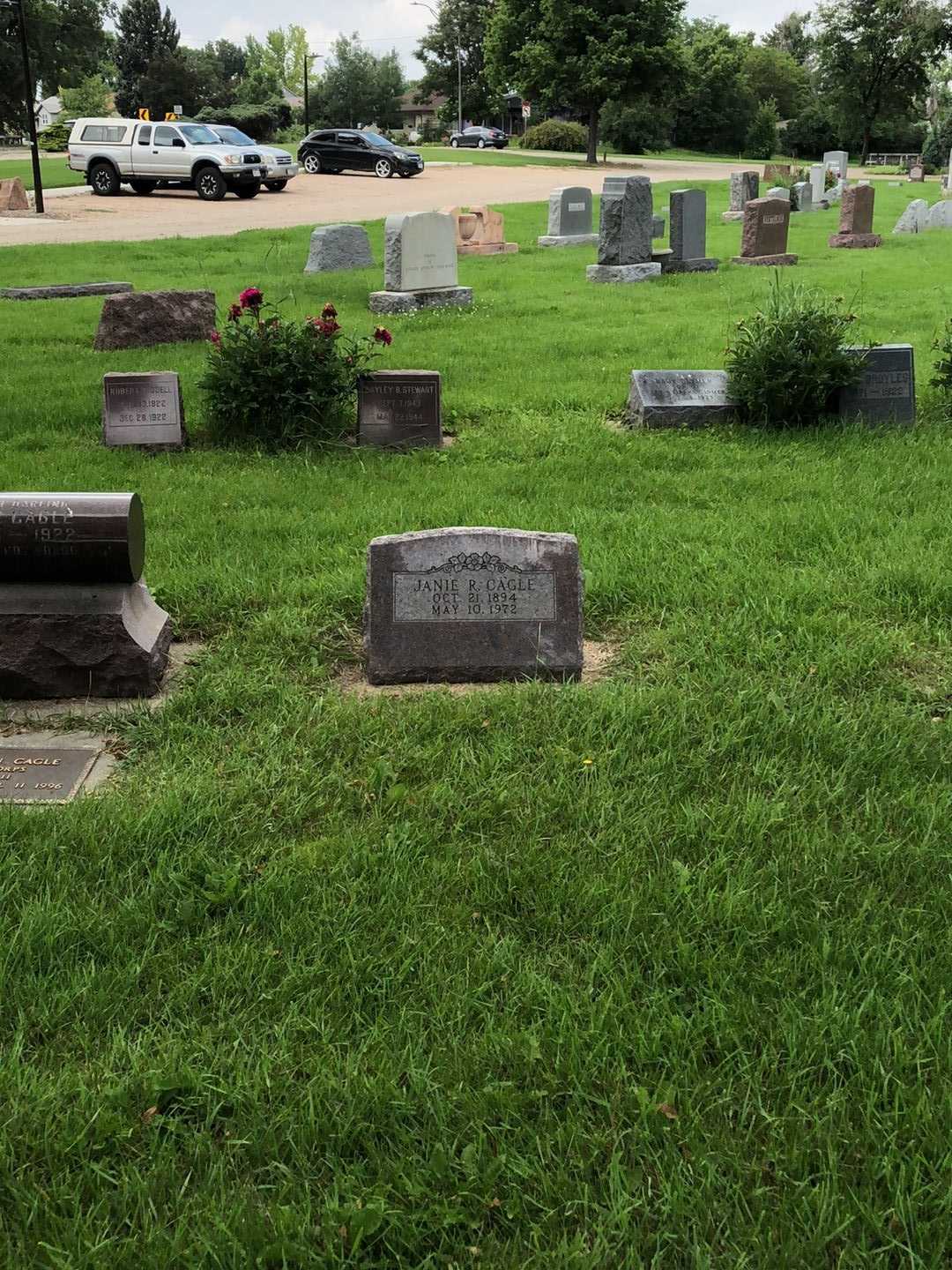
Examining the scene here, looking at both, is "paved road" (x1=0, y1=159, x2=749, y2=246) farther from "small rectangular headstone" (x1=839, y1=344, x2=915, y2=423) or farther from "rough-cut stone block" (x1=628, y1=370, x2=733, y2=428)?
"small rectangular headstone" (x1=839, y1=344, x2=915, y2=423)

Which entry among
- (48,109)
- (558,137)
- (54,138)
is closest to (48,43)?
(54,138)

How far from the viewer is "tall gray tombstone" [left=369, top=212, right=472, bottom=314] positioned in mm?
13414

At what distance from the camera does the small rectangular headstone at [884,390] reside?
773cm

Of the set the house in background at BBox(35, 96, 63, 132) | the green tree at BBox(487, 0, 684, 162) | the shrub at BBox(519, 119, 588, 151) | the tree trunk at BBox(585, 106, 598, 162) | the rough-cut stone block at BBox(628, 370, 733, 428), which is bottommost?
the rough-cut stone block at BBox(628, 370, 733, 428)

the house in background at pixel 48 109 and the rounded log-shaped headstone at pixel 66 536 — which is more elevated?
the house in background at pixel 48 109

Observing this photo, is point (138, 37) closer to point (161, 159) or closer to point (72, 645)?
point (161, 159)

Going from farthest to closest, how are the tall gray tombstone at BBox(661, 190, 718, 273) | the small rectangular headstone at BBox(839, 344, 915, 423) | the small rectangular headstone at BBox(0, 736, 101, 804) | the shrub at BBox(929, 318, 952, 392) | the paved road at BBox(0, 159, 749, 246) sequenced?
the paved road at BBox(0, 159, 749, 246) < the tall gray tombstone at BBox(661, 190, 718, 273) < the shrub at BBox(929, 318, 952, 392) < the small rectangular headstone at BBox(839, 344, 915, 423) < the small rectangular headstone at BBox(0, 736, 101, 804)

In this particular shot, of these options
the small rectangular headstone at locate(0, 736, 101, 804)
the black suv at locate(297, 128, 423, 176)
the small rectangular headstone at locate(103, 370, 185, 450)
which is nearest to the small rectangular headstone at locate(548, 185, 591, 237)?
the small rectangular headstone at locate(103, 370, 185, 450)

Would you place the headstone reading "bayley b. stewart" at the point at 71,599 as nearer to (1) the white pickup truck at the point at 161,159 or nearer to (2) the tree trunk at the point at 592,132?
(1) the white pickup truck at the point at 161,159

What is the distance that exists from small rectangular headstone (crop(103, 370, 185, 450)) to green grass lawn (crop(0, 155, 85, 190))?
2769cm

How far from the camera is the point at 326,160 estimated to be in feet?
135

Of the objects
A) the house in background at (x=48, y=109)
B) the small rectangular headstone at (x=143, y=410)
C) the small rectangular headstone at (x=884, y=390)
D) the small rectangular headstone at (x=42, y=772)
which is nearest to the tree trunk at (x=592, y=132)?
the house in background at (x=48, y=109)

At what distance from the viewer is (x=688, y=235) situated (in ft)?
56.4

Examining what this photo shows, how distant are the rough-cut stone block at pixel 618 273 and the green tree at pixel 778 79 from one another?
215 feet
